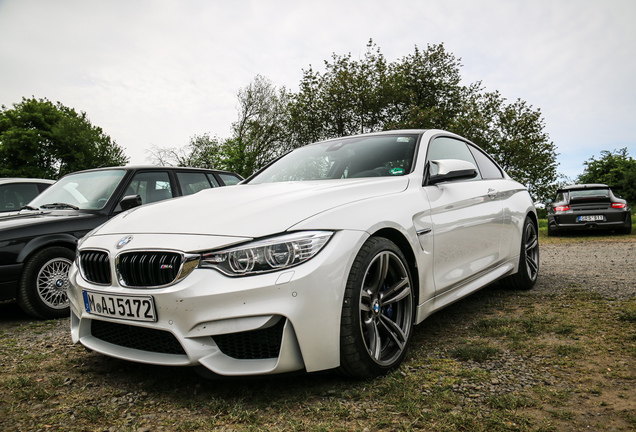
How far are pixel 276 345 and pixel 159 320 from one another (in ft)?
1.88

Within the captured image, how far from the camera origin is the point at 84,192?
529 cm

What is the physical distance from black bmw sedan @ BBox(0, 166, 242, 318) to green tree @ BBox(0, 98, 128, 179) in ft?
129

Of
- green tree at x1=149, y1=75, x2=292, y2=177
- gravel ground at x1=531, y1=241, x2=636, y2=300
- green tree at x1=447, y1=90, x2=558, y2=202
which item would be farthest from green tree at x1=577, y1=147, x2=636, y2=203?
gravel ground at x1=531, y1=241, x2=636, y2=300

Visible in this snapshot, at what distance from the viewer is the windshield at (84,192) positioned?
513 cm

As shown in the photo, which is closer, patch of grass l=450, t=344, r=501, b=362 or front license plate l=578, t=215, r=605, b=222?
patch of grass l=450, t=344, r=501, b=362

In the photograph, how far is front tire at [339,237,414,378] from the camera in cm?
235

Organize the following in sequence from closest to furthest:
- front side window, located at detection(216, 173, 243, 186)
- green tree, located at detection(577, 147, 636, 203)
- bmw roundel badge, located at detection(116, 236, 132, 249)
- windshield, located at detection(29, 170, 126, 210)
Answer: bmw roundel badge, located at detection(116, 236, 132, 249), windshield, located at detection(29, 170, 126, 210), front side window, located at detection(216, 173, 243, 186), green tree, located at detection(577, 147, 636, 203)

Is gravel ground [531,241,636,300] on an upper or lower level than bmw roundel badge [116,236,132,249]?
lower

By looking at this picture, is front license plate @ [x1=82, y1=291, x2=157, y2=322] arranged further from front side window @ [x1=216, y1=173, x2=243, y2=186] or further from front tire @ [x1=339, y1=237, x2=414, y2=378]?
front side window @ [x1=216, y1=173, x2=243, y2=186]

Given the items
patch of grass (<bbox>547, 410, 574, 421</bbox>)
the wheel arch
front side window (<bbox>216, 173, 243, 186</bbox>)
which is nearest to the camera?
patch of grass (<bbox>547, 410, 574, 421</bbox>)

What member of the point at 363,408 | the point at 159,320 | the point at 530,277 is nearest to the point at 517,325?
the point at 530,277

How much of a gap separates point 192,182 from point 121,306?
3.88 meters

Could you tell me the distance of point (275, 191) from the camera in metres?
3.03

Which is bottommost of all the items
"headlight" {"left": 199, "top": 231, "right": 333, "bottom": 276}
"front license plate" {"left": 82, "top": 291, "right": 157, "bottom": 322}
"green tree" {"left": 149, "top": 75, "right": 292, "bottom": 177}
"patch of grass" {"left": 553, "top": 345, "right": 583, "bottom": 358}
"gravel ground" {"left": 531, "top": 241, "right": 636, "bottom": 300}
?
"gravel ground" {"left": 531, "top": 241, "right": 636, "bottom": 300}
